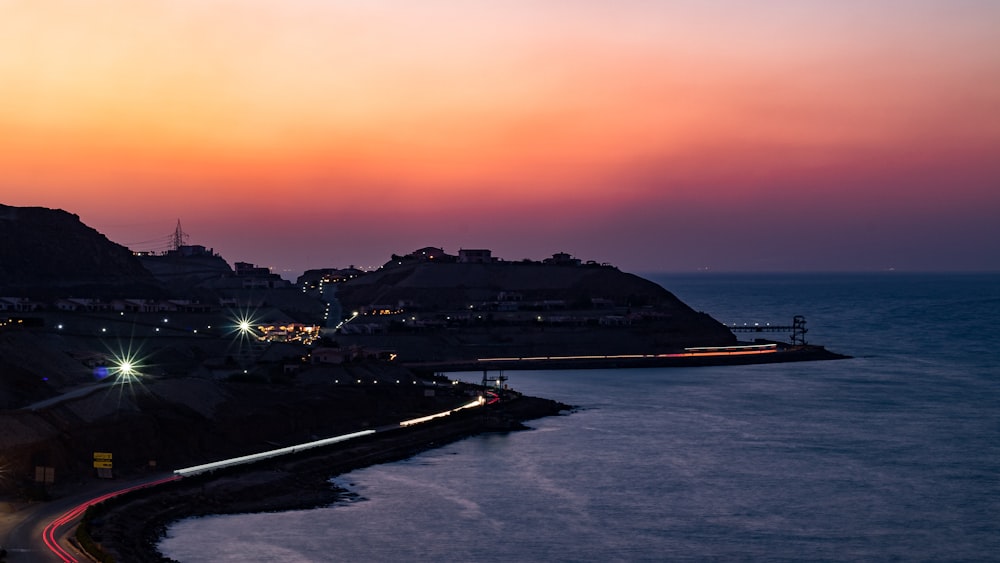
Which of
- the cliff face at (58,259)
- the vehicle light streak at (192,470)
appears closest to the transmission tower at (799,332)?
the vehicle light streak at (192,470)

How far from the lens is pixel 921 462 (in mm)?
46875

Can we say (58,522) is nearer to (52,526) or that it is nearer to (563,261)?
(52,526)

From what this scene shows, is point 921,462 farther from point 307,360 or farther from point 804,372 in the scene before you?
point 804,372

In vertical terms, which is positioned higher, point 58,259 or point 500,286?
point 58,259

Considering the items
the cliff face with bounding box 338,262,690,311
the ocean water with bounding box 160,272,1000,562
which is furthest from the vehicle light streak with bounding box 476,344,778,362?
the ocean water with bounding box 160,272,1000,562

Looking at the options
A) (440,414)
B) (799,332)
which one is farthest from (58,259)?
(799,332)

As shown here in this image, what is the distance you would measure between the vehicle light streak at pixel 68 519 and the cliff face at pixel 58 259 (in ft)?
183

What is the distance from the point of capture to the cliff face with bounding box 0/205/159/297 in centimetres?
9106

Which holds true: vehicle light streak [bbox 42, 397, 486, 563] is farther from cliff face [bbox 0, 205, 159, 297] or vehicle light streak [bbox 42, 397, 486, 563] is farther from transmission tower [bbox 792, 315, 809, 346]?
transmission tower [bbox 792, 315, 809, 346]

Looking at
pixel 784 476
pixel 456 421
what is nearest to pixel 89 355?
pixel 456 421

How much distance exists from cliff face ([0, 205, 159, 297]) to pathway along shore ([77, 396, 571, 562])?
47.7m

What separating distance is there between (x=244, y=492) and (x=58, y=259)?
206 feet

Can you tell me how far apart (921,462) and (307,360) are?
118ft

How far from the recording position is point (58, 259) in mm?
94562
